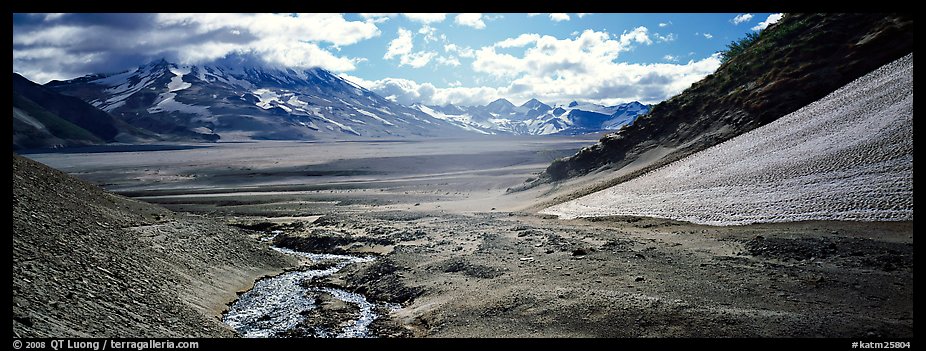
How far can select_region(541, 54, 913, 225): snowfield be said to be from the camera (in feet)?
69.4

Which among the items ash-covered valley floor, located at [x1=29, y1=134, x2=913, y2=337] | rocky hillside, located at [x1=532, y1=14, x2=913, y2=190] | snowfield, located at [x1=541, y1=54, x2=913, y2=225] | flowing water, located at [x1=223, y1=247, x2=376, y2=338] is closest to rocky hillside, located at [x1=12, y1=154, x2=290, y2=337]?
flowing water, located at [x1=223, y1=247, x2=376, y2=338]

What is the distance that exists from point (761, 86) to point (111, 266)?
139 feet

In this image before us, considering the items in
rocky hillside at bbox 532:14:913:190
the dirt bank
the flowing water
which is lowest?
the flowing water

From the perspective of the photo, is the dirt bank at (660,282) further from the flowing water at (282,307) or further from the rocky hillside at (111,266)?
the rocky hillside at (111,266)

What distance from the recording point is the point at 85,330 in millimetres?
10453

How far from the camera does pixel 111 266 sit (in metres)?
14.5

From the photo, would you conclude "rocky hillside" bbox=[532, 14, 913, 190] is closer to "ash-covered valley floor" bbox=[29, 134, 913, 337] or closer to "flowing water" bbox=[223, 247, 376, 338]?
"ash-covered valley floor" bbox=[29, 134, 913, 337]

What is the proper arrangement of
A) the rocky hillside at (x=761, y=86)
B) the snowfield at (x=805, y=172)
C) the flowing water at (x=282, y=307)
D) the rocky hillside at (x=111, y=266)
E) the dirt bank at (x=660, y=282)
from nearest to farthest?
the rocky hillside at (x=111, y=266), the dirt bank at (x=660, y=282), the flowing water at (x=282, y=307), the snowfield at (x=805, y=172), the rocky hillside at (x=761, y=86)

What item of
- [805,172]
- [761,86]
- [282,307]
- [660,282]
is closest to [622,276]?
Answer: [660,282]

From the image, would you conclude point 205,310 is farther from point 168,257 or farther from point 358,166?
point 358,166

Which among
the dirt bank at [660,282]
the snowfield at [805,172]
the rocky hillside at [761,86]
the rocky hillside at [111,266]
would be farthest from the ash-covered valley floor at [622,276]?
the rocky hillside at [761,86]

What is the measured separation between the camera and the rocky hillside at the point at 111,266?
36.1ft

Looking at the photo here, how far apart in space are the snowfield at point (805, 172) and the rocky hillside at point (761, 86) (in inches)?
92.9

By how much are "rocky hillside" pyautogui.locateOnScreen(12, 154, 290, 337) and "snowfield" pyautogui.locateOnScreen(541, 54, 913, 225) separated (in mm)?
19899
